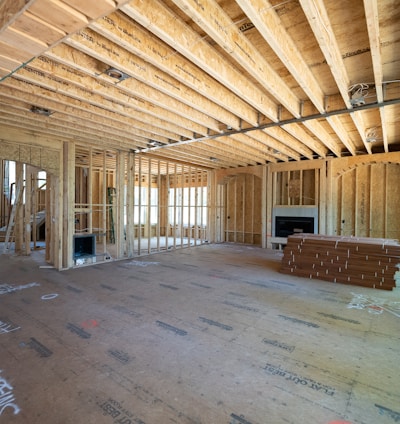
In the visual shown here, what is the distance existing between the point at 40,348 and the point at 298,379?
2.67 meters

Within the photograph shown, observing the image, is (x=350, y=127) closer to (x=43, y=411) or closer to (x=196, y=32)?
(x=196, y=32)

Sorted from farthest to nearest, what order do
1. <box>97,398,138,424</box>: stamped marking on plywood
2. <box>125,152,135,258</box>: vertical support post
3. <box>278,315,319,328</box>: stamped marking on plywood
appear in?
<box>125,152,135,258</box>: vertical support post < <box>278,315,319,328</box>: stamped marking on plywood < <box>97,398,138,424</box>: stamped marking on plywood

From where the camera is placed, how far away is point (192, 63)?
3439 millimetres

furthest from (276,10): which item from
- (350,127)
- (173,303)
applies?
(350,127)

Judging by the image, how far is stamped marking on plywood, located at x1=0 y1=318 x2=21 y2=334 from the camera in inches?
124

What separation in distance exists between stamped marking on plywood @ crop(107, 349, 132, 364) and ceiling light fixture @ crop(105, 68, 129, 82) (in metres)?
3.32

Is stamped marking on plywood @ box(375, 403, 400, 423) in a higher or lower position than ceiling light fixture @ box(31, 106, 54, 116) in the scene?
lower

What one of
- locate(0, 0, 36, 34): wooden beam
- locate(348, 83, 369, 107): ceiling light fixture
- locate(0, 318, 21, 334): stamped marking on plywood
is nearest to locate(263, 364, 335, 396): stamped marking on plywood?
locate(0, 318, 21, 334): stamped marking on plywood

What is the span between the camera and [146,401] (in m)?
2.00

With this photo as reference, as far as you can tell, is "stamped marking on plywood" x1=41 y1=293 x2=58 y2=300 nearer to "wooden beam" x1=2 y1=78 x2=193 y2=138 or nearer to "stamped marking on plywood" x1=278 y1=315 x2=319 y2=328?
"wooden beam" x1=2 y1=78 x2=193 y2=138

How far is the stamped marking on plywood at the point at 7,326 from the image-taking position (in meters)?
3.15

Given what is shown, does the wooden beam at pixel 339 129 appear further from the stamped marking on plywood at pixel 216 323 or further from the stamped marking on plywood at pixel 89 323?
the stamped marking on plywood at pixel 89 323

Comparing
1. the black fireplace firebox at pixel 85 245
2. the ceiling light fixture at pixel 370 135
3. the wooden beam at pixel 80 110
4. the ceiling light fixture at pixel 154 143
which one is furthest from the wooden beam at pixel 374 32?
the black fireplace firebox at pixel 85 245

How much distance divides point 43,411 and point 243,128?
523 centimetres
